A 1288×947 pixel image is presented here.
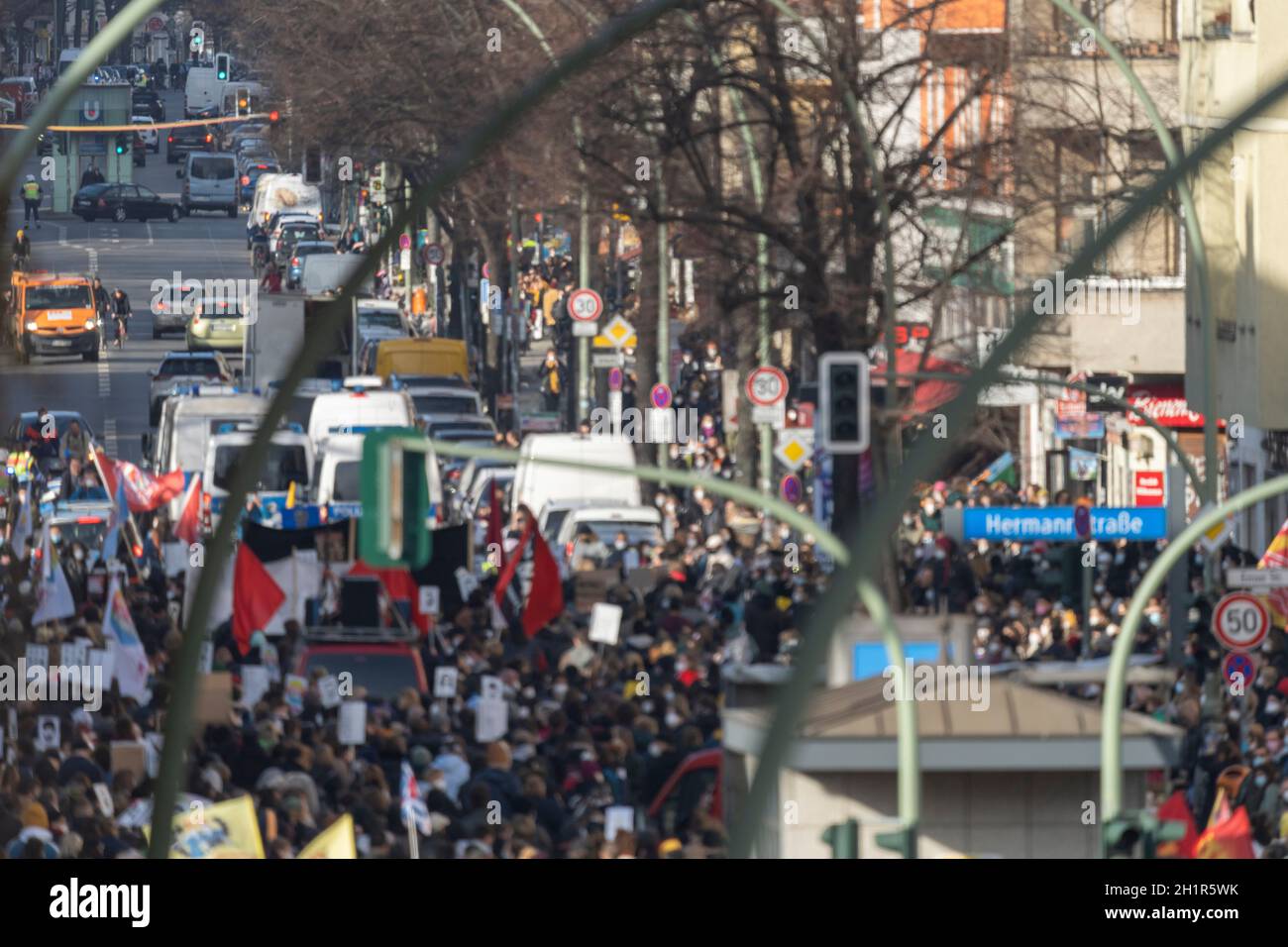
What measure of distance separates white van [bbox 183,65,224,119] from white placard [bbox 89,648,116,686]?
6199 cm

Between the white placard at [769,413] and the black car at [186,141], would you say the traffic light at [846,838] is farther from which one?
the black car at [186,141]

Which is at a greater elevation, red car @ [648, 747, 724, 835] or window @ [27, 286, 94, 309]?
window @ [27, 286, 94, 309]

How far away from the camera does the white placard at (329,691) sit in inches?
781

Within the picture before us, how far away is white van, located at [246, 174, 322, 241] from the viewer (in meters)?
75.4

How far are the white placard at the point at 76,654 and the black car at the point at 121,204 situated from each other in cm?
5938

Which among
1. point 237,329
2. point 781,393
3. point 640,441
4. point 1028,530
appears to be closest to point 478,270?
point 237,329

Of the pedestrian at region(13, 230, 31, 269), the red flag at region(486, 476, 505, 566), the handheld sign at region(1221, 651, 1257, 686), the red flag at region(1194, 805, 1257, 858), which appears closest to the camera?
the red flag at region(1194, 805, 1257, 858)

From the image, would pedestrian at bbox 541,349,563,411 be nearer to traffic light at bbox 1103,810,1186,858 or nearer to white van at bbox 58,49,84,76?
white van at bbox 58,49,84,76

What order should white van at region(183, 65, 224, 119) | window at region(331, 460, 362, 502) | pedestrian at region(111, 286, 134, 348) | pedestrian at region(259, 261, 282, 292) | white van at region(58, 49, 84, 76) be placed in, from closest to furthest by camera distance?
1. window at region(331, 460, 362, 502)
2. pedestrian at region(259, 261, 282, 292)
3. pedestrian at region(111, 286, 134, 348)
4. white van at region(58, 49, 84, 76)
5. white van at region(183, 65, 224, 119)

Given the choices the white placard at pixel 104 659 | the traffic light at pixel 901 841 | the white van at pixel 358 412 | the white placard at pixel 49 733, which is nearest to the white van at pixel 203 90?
the white van at pixel 358 412

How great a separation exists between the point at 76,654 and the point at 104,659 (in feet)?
0.79

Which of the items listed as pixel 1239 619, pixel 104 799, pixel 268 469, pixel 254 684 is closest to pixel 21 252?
pixel 268 469

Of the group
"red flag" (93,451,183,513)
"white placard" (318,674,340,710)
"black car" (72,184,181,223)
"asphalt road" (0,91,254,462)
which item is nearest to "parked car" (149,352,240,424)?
"asphalt road" (0,91,254,462)
